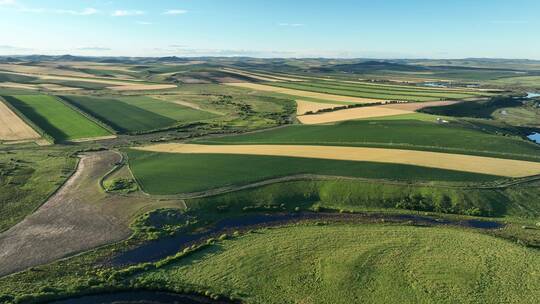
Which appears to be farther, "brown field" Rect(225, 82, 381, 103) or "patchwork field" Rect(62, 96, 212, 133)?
"brown field" Rect(225, 82, 381, 103)

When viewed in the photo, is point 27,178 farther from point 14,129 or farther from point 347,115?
point 347,115

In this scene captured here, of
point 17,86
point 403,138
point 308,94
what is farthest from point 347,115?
point 17,86

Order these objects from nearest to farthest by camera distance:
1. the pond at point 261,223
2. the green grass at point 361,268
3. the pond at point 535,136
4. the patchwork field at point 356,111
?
1. the green grass at point 361,268
2. the pond at point 261,223
3. the pond at point 535,136
4. the patchwork field at point 356,111

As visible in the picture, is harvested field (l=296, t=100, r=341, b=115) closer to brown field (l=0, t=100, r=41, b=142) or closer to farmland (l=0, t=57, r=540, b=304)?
farmland (l=0, t=57, r=540, b=304)

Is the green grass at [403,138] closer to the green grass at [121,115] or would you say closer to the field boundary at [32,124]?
the green grass at [121,115]

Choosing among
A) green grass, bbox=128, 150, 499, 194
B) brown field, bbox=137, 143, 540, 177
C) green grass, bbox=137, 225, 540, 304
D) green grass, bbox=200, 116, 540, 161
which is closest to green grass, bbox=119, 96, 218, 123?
green grass, bbox=200, 116, 540, 161

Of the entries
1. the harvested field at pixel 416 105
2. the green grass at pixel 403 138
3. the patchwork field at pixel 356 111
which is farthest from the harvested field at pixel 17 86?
the harvested field at pixel 416 105
